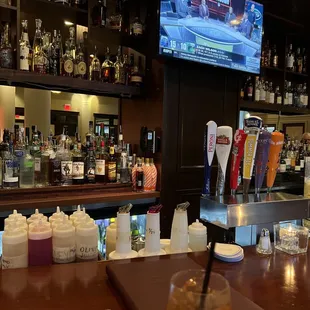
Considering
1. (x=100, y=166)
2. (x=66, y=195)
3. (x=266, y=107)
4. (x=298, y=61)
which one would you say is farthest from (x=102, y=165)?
(x=298, y=61)

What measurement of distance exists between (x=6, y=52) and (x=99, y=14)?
0.76m

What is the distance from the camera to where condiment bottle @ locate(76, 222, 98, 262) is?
1.02 meters

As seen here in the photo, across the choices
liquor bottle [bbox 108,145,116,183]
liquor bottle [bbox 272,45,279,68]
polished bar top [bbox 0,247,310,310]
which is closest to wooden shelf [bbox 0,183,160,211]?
liquor bottle [bbox 108,145,116,183]

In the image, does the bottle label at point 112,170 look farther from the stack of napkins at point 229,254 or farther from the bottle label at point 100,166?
the stack of napkins at point 229,254

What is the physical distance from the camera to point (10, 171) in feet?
6.91

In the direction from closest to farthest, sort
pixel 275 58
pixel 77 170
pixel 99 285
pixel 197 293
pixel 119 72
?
pixel 197 293
pixel 99 285
pixel 77 170
pixel 119 72
pixel 275 58

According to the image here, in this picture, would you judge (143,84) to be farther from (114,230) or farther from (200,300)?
(200,300)

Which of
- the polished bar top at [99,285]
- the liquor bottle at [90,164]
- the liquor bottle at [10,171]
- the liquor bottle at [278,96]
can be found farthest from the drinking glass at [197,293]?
the liquor bottle at [278,96]

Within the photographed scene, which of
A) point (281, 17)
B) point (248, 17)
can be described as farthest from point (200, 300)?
point (281, 17)

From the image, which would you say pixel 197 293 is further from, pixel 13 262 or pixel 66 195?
pixel 66 195

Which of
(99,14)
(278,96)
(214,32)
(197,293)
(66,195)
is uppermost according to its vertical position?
(99,14)

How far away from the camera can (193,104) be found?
8.97 ft

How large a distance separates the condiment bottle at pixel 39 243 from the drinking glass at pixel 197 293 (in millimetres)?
557

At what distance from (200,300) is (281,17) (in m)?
3.43
